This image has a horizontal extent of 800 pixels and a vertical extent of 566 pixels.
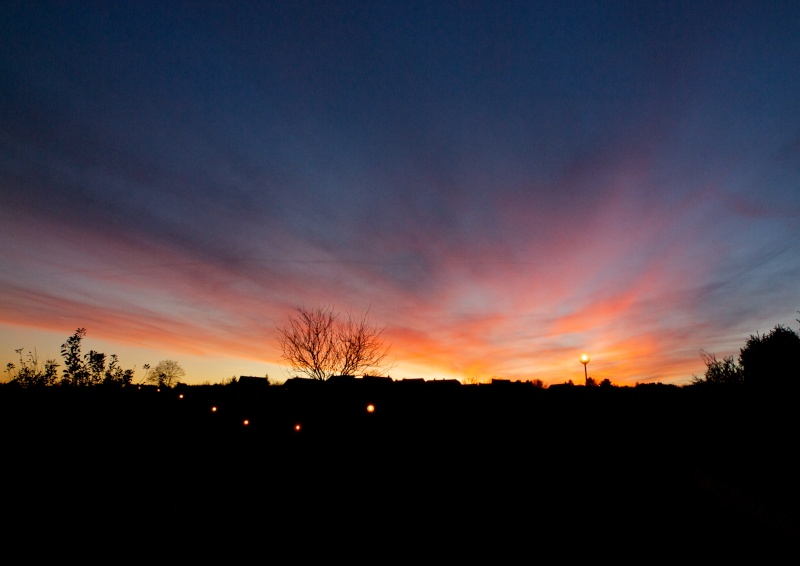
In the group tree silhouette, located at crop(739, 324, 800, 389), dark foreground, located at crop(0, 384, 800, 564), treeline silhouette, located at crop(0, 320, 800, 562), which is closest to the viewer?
dark foreground, located at crop(0, 384, 800, 564)

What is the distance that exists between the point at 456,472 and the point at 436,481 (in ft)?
3.02

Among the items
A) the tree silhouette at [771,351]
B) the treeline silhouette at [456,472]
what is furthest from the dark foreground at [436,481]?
the tree silhouette at [771,351]

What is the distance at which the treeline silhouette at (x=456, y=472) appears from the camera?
8.10 m

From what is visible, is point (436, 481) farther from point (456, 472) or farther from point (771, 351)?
point (771, 351)

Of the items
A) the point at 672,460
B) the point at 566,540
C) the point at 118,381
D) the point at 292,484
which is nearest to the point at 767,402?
the point at 672,460

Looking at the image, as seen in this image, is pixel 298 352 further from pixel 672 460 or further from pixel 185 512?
pixel 672 460

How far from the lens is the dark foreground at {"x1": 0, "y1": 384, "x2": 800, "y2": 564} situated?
769cm

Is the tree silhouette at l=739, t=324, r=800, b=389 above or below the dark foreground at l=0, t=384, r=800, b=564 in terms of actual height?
above

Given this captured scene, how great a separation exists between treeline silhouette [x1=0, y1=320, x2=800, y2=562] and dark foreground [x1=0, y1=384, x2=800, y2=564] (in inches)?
2.4

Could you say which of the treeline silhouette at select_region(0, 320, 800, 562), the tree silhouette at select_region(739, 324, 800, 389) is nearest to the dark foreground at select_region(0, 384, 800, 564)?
the treeline silhouette at select_region(0, 320, 800, 562)

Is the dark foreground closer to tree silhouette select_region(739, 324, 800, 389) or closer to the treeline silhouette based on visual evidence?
the treeline silhouette

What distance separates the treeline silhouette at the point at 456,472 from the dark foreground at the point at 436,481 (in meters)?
0.06

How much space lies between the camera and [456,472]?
1194 cm

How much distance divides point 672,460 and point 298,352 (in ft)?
83.0
